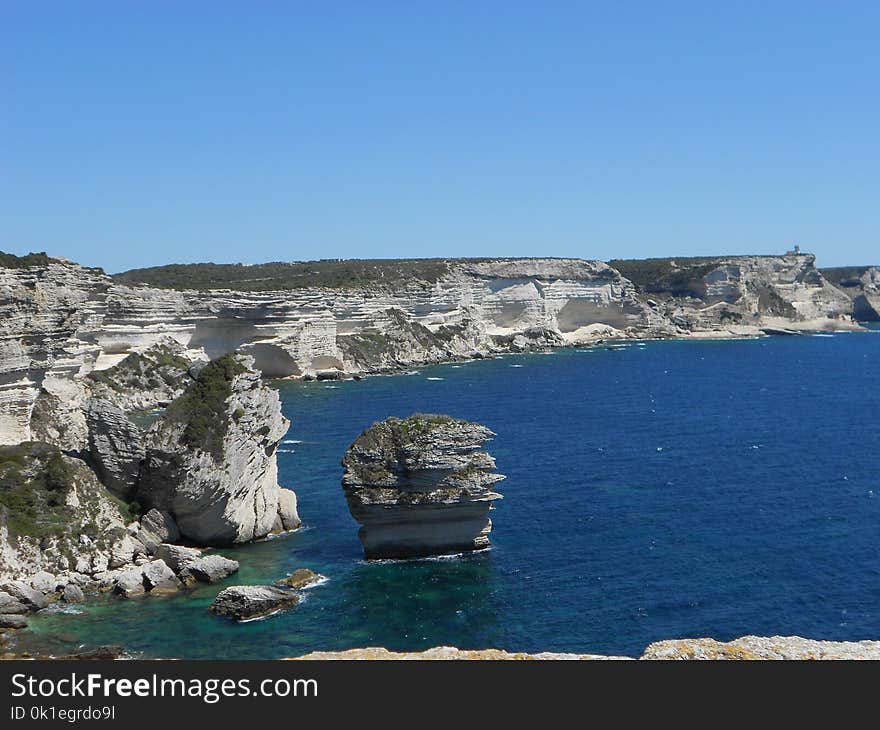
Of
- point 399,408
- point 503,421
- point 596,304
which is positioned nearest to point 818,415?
point 503,421

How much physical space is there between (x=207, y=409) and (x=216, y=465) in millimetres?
3342

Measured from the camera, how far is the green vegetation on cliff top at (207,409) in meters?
40.8

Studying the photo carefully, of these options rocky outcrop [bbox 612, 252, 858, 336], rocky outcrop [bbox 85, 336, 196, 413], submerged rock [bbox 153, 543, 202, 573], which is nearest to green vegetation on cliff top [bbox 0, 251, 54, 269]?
rocky outcrop [bbox 85, 336, 196, 413]

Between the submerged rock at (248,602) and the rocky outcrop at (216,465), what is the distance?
315 inches

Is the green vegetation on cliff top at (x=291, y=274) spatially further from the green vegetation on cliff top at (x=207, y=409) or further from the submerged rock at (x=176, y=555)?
the submerged rock at (x=176, y=555)

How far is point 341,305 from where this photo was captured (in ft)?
390

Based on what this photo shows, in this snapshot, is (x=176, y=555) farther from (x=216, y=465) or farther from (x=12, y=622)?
(x=12, y=622)

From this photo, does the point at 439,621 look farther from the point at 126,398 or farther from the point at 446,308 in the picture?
the point at 446,308

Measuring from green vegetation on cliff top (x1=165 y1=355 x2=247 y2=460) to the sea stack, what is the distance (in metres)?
6.71

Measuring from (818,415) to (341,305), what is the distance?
6398cm

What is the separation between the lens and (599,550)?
130ft

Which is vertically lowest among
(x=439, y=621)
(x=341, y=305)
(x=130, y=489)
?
(x=439, y=621)

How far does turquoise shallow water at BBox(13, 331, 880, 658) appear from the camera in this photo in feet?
101

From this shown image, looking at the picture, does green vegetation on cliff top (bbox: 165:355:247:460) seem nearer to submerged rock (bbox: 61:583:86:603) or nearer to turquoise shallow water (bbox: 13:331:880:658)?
turquoise shallow water (bbox: 13:331:880:658)
